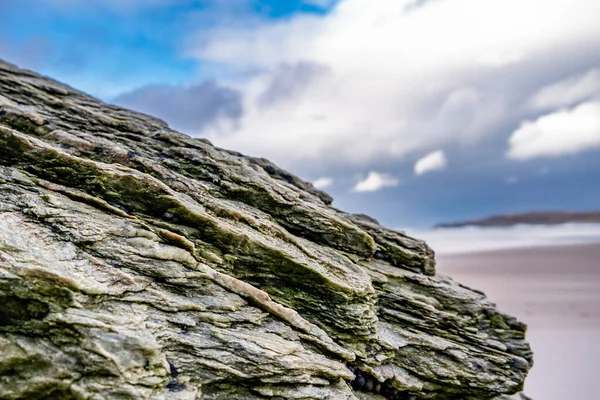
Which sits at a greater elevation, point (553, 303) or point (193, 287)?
point (553, 303)

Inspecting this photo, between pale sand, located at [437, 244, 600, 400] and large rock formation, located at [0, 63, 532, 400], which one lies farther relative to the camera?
pale sand, located at [437, 244, 600, 400]

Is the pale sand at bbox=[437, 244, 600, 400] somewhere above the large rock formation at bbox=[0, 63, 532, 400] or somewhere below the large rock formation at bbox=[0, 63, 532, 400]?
above

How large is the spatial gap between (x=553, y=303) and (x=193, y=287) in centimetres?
3426

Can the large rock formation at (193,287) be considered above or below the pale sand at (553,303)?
below

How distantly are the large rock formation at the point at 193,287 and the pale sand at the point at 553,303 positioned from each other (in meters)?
9.46

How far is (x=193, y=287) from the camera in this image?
9.18 m

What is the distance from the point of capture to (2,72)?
16.1 metres

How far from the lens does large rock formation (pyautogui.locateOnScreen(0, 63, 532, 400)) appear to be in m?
7.22

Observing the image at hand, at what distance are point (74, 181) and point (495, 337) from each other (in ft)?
47.9

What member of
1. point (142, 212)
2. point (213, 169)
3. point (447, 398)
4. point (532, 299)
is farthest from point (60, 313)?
point (532, 299)

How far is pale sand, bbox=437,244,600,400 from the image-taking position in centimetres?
2061

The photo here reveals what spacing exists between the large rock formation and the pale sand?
9.46 meters

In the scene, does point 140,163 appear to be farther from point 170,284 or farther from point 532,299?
point 532,299

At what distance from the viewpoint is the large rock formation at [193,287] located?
284 inches
